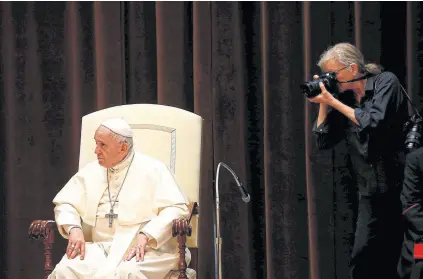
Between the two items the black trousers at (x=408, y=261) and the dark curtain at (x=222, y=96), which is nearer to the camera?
the black trousers at (x=408, y=261)

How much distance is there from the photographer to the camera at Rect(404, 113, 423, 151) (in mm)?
56

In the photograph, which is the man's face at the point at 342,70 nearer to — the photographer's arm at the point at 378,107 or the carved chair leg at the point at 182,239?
the photographer's arm at the point at 378,107

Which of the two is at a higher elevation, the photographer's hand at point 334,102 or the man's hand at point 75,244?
the photographer's hand at point 334,102

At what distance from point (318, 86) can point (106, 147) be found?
43.3 inches

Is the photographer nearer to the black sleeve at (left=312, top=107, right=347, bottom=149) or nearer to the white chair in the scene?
the black sleeve at (left=312, top=107, right=347, bottom=149)

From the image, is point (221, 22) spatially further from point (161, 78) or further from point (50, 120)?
point (50, 120)

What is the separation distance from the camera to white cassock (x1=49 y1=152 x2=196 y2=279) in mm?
3420

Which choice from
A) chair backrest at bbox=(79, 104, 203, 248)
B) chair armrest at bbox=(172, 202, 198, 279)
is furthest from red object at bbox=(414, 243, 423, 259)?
chair backrest at bbox=(79, 104, 203, 248)

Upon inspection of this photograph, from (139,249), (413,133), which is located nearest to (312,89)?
(413,133)

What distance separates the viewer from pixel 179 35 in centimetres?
471

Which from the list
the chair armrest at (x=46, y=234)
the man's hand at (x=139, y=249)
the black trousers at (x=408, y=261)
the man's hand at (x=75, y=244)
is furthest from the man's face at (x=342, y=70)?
the chair armrest at (x=46, y=234)

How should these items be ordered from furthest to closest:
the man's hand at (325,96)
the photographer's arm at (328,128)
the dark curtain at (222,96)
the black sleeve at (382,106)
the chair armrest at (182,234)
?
the dark curtain at (222,96) → the photographer's arm at (328,128) → the man's hand at (325,96) → the black sleeve at (382,106) → the chair armrest at (182,234)

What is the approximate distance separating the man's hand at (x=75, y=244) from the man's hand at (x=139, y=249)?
23cm

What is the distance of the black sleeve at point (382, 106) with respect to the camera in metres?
3.68
